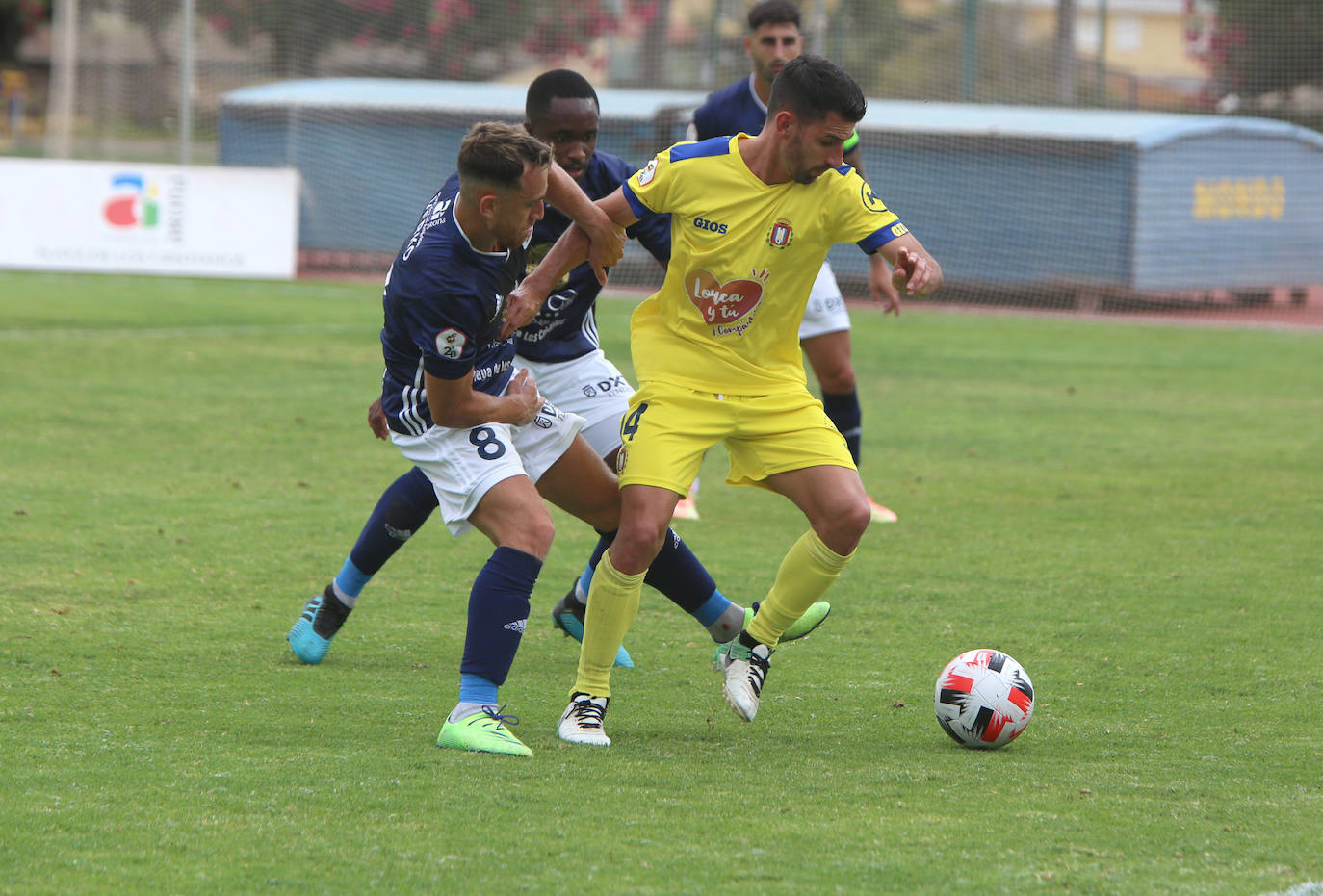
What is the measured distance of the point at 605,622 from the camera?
4.39m

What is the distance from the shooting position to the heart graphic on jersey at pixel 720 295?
4711mm

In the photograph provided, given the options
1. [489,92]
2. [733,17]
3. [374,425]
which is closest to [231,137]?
[489,92]

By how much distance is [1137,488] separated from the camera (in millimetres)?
8750

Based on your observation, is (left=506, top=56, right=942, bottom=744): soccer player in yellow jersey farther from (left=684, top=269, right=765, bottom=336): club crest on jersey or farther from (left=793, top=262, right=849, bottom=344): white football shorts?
(left=793, top=262, right=849, bottom=344): white football shorts

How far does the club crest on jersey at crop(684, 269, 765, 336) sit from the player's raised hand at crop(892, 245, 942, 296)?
0.45 m

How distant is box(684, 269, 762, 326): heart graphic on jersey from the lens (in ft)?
15.5

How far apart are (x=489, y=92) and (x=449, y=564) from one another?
747 inches

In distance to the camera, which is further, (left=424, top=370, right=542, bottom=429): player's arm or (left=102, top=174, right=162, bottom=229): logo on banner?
(left=102, top=174, right=162, bottom=229): logo on banner

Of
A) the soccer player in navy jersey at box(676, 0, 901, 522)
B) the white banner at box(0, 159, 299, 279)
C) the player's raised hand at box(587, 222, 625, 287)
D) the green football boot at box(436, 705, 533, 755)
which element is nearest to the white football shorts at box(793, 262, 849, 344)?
the soccer player in navy jersey at box(676, 0, 901, 522)

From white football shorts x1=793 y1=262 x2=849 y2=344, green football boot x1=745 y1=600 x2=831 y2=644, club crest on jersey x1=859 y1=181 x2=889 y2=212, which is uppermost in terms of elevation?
club crest on jersey x1=859 y1=181 x2=889 y2=212

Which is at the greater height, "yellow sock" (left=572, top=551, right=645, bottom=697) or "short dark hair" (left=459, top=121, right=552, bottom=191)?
"short dark hair" (left=459, top=121, right=552, bottom=191)

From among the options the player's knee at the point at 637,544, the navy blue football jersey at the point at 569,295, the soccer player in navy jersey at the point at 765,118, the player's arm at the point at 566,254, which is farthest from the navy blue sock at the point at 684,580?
the soccer player in navy jersey at the point at 765,118

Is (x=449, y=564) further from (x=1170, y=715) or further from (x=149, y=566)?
(x=1170, y=715)

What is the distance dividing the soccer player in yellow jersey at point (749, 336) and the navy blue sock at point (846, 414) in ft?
9.27
